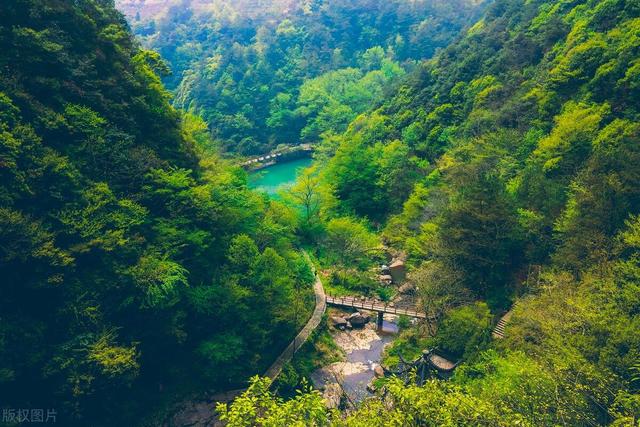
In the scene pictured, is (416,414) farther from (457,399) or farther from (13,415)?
(13,415)

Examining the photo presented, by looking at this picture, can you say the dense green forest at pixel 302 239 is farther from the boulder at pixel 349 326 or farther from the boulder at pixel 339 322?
the boulder at pixel 349 326

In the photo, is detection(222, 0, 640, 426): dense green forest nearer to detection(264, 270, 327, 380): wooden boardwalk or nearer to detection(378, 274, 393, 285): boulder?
Result: detection(378, 274, 393, 285): boulder

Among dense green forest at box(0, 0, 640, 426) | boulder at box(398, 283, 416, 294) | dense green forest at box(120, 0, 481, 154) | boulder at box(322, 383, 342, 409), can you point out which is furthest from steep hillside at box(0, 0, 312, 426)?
dense green forest at box(120, 0, 481, 154)

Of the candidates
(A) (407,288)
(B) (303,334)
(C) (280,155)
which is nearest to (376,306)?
(A) (407,288)

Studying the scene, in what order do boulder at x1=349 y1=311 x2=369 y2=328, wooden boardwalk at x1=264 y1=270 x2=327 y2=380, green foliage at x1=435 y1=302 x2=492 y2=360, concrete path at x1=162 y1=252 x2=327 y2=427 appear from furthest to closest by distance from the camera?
1. boulder at x1=349 y1=311 x2=369 y2=328
2. wooden boardwalk at x1=264 y1=270 x2=327 y2=380
3. green foliage at x1=435 y1=302 x2=492 y2=360
4. concrete path at x1=162 y1=252 x2=327 y2=427

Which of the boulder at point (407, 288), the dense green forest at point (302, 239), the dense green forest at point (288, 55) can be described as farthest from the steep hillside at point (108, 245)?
the dense green forest at point (288, 55)

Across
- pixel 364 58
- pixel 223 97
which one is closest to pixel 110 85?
pixel 223 97

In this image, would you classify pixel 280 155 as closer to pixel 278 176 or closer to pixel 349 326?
pixel 278 176
